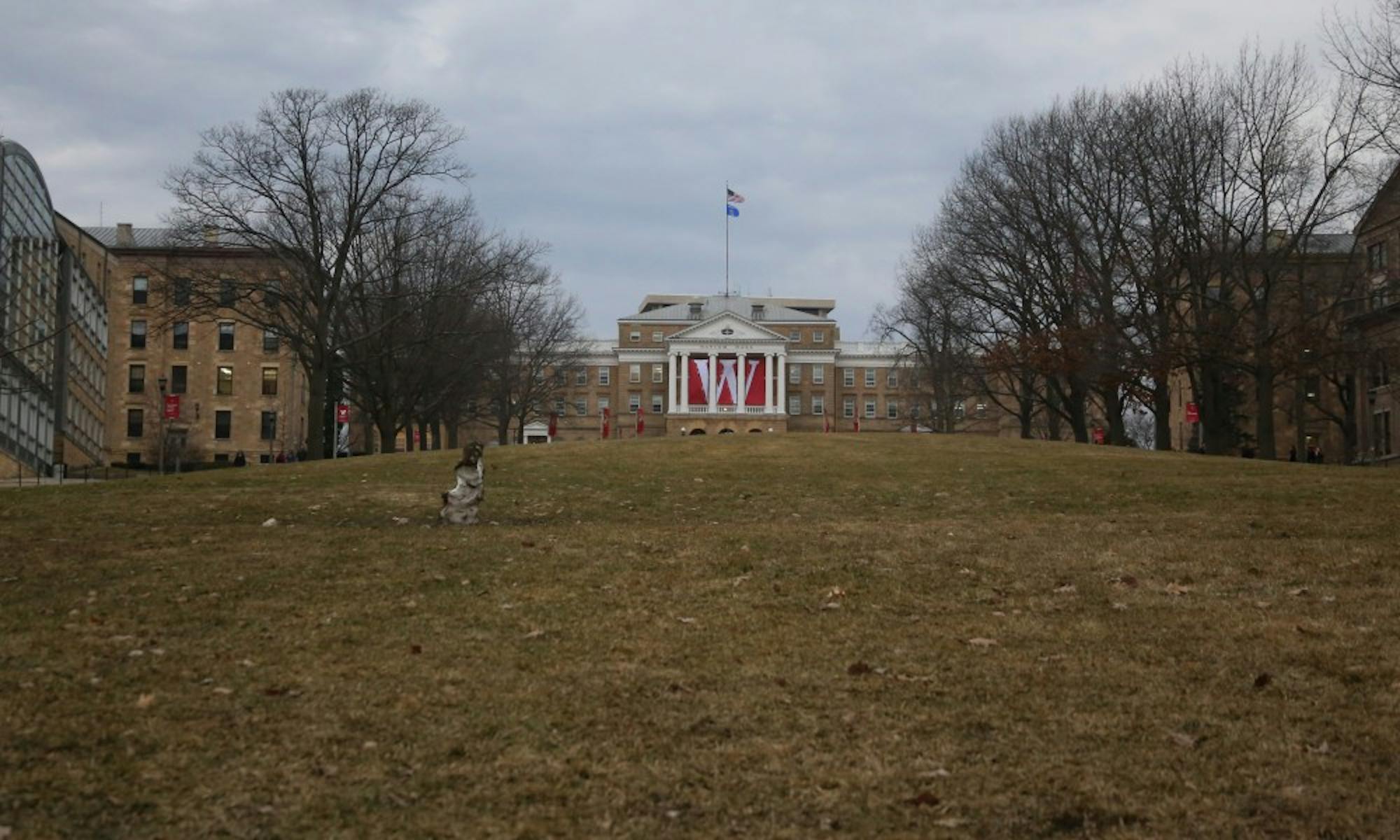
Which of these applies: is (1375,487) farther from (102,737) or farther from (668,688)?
(102,737)

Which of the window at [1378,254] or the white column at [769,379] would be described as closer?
the window at [1378,254]

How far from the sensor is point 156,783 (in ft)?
22.8

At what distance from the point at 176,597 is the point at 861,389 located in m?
118

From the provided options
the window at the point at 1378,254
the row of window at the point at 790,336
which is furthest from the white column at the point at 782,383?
the window at the point at 1378,254

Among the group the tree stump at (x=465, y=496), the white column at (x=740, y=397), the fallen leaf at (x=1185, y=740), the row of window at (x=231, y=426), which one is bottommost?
the fallen leaf at (x=1185, y=740)

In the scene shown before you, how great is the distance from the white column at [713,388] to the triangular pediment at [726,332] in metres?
3.00

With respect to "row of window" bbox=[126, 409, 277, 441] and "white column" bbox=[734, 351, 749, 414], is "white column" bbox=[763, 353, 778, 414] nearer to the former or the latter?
"white column" bbox=[734, 351, 749, 414]

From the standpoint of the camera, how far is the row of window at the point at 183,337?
271ft

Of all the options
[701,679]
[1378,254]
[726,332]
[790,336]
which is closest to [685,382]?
[726,332]

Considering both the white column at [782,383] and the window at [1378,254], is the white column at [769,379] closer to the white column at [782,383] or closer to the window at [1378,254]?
the white column at [782,383]

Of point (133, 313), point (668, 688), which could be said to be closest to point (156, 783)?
point (668, 688)

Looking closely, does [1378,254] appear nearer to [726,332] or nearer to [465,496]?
[465,496]

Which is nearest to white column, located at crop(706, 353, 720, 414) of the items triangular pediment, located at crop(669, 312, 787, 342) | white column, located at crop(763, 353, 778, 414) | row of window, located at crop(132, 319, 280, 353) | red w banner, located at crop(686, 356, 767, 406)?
red w banner, located at crop(686, 356, 767, 406)

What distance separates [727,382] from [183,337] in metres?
45.7
